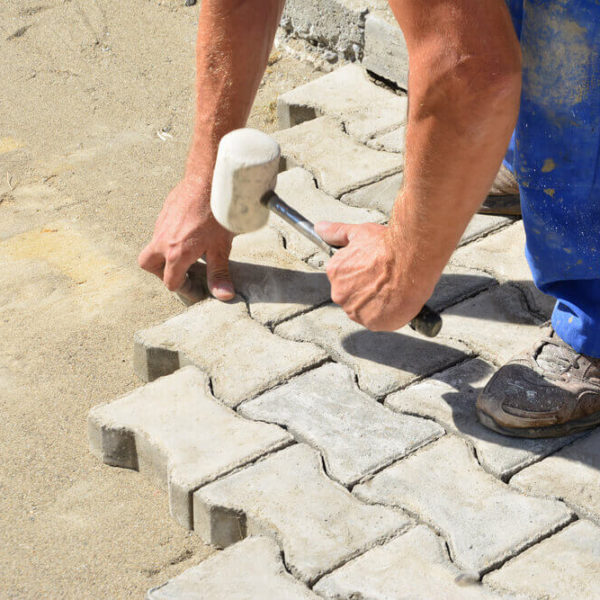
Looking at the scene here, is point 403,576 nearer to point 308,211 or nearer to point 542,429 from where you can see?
point 542,429

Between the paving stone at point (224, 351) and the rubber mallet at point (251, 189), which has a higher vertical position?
the rubber mallet at point (251, 189)

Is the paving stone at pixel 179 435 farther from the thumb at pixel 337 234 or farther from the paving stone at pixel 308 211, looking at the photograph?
the paving stone at pixel 308 211

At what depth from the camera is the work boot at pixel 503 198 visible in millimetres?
3441

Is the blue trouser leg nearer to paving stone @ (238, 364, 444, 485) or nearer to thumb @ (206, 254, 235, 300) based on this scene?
paving stone @ (238, 364, 444, 485)

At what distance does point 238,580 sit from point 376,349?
0.86 m

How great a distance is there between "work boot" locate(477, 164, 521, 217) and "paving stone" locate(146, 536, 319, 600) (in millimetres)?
1499

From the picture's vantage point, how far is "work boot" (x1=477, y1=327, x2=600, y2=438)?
8.73 ft

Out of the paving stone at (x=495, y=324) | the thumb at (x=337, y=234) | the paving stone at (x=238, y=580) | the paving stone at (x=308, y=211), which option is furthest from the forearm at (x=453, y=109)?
the paving stone at (x=308, y=211)

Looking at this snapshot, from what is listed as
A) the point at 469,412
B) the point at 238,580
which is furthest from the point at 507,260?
the point at 238,580

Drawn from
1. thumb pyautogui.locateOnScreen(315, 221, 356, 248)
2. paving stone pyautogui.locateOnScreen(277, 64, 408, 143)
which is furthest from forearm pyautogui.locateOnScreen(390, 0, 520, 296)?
paving stone pyautogui.locateOnScreen(277, 64, 408, 143)

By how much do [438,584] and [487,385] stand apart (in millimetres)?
591

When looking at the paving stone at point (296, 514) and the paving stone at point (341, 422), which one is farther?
the paving stone at point (341, 422)

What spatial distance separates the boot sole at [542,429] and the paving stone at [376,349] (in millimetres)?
271

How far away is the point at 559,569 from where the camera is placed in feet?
7.67
